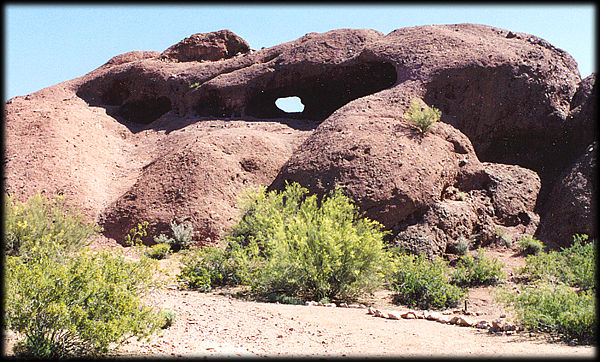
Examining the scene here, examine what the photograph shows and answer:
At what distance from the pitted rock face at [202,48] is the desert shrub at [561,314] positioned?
18749 mm

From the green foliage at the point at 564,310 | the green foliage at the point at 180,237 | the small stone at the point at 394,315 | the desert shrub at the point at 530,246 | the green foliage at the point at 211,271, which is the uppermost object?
the green foliage at the point at 564,310

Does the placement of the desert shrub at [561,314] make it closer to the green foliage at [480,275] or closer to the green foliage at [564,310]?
the green foliage at [564,310]

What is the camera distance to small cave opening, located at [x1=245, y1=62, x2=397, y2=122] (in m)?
17.4

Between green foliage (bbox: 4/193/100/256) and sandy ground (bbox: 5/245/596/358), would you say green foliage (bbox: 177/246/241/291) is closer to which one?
sandy ground (bbox: 5/245/596/358)

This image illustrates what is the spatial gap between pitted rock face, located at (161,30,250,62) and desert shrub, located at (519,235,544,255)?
1564cm

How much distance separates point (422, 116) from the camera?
43.1ft

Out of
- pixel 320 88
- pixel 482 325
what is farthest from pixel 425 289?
pixel 320 88

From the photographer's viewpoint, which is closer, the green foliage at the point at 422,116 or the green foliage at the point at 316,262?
the green foliage at the point at 316,262

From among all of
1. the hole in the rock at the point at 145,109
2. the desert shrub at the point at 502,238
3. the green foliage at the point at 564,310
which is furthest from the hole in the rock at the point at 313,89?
the green foliage at the point at 564,310

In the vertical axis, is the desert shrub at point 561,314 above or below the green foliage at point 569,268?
above

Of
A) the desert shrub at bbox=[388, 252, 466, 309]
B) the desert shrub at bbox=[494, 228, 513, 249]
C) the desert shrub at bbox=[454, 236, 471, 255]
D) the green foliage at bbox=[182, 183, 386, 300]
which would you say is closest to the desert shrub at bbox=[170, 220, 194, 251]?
the green foliage at bbox=[182, 183, 386, 300]

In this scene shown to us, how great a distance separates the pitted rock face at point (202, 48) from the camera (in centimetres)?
2216

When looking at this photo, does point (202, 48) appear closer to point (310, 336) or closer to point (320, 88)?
point (320, 88)

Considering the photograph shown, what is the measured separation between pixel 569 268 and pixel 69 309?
26.7 feet
